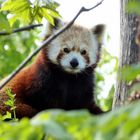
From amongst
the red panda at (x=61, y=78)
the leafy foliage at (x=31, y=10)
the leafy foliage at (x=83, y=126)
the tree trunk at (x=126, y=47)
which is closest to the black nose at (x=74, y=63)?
the red panda at (x=61, y=78)

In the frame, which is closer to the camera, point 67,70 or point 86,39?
point 67,70

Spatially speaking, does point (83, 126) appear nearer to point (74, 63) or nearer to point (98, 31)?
point (74, 63)

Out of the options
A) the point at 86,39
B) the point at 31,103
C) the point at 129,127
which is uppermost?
the point at 129,127

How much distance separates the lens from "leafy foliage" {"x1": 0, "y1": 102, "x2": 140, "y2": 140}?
3.64ft

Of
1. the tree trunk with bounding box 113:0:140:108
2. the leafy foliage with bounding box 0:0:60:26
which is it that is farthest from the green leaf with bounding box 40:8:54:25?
the tree trunk with bounding box 113:0:140:108

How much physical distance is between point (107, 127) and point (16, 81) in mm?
4235

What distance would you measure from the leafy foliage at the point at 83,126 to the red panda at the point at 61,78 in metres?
3.72

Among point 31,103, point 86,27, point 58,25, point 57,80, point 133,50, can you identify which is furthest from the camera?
point 86,27

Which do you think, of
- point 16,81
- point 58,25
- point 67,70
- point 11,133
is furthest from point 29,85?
point 11,133

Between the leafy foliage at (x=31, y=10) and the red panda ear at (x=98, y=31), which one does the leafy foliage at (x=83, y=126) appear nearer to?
the leafy foliage at (x=31, y=10)

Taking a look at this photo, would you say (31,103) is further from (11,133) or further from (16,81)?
(11,133)

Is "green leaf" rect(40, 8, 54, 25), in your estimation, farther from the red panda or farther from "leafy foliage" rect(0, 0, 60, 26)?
the red panda

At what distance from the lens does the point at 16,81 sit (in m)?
5.29

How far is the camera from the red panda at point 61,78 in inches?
201
